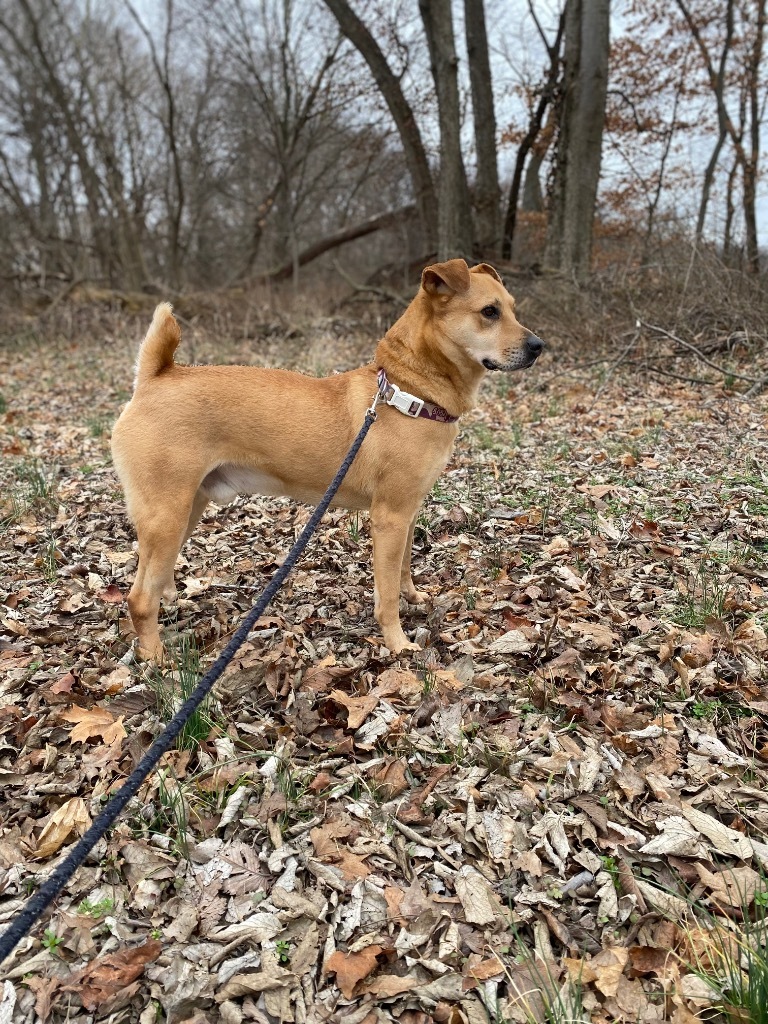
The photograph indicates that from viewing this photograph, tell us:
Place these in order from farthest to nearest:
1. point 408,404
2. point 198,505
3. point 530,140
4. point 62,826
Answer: point 530,140
point 198,505
point 408,404
point 62,826

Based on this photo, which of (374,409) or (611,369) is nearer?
(374,409)

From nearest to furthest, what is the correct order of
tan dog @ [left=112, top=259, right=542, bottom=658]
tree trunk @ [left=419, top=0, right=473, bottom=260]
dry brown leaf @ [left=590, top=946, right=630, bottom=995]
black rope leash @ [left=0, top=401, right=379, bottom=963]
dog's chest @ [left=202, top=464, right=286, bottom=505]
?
black rope leash @ [left=0, top=401, right=379, bottom=963] < dry brown leaf @ [left=590, top=946, right=630, bottom=995] < tan dog @ [left=112, top=259, right=542, bottom=658] < dog's chest @ [left=202, top=464, right=286, bottom=505] < tree trunk @ [left=419, top=0, right=473, bottom=260]

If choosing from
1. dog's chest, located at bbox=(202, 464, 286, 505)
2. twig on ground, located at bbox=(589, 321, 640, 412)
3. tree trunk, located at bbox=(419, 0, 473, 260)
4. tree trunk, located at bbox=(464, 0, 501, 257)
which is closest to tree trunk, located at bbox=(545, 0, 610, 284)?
tree trunk, located at bbox=(419, 0, 473, 260)

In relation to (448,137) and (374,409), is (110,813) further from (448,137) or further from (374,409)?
(448,137)

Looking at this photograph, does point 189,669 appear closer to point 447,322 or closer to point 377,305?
point 447,322

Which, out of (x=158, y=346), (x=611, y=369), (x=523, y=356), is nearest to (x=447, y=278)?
(x=523, y=356)

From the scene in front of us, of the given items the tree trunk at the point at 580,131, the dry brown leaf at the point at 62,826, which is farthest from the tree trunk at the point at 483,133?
the dry brown leaf at the point at 62,826

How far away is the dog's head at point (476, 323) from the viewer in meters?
3.87

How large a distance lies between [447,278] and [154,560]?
7.55ft

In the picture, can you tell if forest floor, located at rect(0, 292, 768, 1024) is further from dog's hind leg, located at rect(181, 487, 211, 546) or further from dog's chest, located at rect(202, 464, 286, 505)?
dog's hind leg, located at rect(181, 487, 211, 546)

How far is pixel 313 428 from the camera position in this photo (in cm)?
380

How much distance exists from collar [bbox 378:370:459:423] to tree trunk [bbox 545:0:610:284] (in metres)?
9.36

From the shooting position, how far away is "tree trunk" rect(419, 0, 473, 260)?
1377cm

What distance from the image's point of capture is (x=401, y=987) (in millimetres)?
2068
